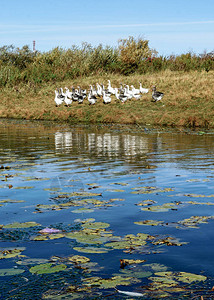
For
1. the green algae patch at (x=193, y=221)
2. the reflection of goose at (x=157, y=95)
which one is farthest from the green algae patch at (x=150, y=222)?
the reflection of goose at (x=157, y=95)

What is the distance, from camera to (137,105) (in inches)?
1638

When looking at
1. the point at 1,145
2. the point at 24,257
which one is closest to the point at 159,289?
the point at 24,257

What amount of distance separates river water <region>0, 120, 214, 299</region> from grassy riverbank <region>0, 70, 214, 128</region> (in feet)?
64.7

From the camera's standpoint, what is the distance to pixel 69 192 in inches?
438

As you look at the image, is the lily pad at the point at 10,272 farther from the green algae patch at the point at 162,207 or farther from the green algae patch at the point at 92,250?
the green algae patch at the point at 162,207

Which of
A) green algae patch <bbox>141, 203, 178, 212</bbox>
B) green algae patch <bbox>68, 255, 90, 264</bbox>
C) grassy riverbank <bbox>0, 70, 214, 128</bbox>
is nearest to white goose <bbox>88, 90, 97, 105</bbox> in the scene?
grassy riverbank <bbox>0, 70, 214, 128</bbox>

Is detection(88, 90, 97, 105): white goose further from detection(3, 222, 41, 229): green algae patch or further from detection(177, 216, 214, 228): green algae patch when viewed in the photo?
detection(3, 222, 41, 229): green algae patch

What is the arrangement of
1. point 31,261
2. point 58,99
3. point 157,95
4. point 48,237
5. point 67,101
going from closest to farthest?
point 31,261, point 48,237, point 157,95, point 67,101, point 58,99

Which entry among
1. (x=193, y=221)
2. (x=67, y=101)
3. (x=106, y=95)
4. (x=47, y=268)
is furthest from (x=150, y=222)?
(x=67, y=101)

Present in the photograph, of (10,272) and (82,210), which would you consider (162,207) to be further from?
(10,272)

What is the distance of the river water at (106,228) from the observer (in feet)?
18.6

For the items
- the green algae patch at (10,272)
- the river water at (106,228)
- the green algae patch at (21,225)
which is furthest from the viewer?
the green algae patch at (21,225)

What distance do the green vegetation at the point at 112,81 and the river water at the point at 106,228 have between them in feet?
70.1

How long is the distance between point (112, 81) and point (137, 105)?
12167 mm
